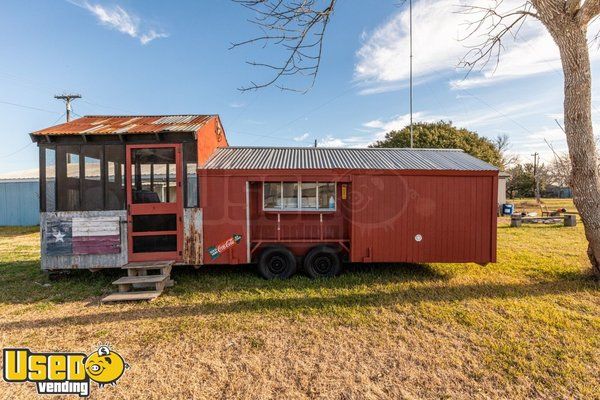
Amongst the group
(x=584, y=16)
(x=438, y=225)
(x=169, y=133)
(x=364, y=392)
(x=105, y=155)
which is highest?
(x=584, y=16)

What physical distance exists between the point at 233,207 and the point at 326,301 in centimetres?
291

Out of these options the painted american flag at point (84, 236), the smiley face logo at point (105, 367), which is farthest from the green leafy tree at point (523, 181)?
the smiley face logo at point (105, 367)

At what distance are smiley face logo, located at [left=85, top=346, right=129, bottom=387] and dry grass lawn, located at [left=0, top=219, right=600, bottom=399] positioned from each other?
0.36 feet

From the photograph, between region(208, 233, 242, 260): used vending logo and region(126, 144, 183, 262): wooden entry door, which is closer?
region(126, 144, 183, 262): wooden entry door

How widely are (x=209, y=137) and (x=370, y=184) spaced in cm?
435

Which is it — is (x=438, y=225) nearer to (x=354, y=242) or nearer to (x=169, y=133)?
(x=354, y=242)

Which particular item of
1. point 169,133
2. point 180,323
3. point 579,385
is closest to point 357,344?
point 579,385

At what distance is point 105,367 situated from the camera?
126 inches

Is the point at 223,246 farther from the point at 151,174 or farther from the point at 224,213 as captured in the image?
the point at 151,174

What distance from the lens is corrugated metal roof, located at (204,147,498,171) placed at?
6.42m

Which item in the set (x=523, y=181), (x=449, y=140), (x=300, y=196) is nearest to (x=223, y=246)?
(x=300, y=196)

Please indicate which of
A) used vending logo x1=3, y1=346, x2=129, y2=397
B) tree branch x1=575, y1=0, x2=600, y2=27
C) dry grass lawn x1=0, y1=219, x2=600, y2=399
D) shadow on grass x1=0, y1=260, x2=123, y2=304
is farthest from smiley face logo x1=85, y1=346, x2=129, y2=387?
tree branch x1=575, y1=0, x2=600, y2=27

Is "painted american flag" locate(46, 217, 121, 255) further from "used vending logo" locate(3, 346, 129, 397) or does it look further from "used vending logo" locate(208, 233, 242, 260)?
"used vending logo" locate(3, 346, 129, 397)

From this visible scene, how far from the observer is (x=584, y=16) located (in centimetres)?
536
